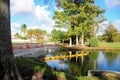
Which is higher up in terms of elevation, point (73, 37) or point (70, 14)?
A: point (70, 14)

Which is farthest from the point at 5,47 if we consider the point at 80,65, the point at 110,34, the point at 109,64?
the point at 110,34

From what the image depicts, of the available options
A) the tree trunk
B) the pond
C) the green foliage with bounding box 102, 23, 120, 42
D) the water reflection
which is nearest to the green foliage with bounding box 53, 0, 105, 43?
the water reflection

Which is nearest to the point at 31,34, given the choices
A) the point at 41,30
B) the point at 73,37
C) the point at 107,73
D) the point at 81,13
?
the point at 41,30

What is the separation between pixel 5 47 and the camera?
18.4 ft

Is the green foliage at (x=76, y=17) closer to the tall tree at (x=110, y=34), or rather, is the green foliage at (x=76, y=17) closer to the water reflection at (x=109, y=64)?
the water reflection at (x=109, y=64)

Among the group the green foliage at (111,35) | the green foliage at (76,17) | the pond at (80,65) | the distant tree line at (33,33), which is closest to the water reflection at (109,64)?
the pond at (80,65)

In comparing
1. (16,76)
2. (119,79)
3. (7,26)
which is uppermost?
(7,26)

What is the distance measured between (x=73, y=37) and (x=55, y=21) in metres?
8.19

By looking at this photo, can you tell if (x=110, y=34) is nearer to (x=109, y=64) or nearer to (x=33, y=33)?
(x=33, y=33)

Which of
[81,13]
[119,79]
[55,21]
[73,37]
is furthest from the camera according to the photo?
[73,37]

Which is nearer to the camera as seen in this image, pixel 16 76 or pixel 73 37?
pixel 16 76

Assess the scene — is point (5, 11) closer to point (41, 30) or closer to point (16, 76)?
point (16, 76)

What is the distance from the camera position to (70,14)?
5456 cm

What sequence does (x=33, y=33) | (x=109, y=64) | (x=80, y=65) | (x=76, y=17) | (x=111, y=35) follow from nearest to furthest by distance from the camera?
(x=80, y=65) < (x=109, y=64) < (x=76, y=17) < (x=111, y=35) < (x=33, y=33)
